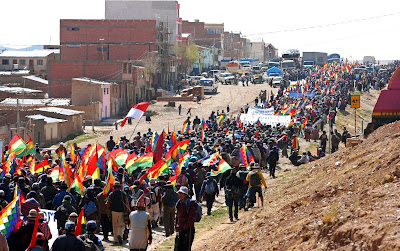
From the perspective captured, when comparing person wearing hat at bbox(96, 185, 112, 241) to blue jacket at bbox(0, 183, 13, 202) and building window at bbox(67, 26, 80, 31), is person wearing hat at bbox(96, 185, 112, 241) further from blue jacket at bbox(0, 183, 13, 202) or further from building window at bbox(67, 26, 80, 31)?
building window at bbox(67, 26, 80, 31)

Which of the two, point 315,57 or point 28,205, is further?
point 315,57

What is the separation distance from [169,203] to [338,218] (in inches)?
224

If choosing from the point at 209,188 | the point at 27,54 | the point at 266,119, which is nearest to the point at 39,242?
the point at 209,188

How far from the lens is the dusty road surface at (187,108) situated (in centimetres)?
4991

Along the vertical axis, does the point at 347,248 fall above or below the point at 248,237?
above

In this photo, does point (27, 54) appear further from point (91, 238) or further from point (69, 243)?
point (69, 243)

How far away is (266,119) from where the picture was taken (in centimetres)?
3984

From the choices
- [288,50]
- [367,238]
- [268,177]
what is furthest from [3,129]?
[288,50]

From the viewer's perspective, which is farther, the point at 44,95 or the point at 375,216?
the point at 44,95

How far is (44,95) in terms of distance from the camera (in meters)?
69.1

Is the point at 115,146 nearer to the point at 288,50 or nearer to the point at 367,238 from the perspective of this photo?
the point at 367,238

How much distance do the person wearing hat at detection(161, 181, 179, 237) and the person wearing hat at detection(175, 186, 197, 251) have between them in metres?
2.68

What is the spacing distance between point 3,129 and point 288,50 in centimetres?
6762

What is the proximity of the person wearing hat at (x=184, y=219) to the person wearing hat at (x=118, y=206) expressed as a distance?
6.95ft
